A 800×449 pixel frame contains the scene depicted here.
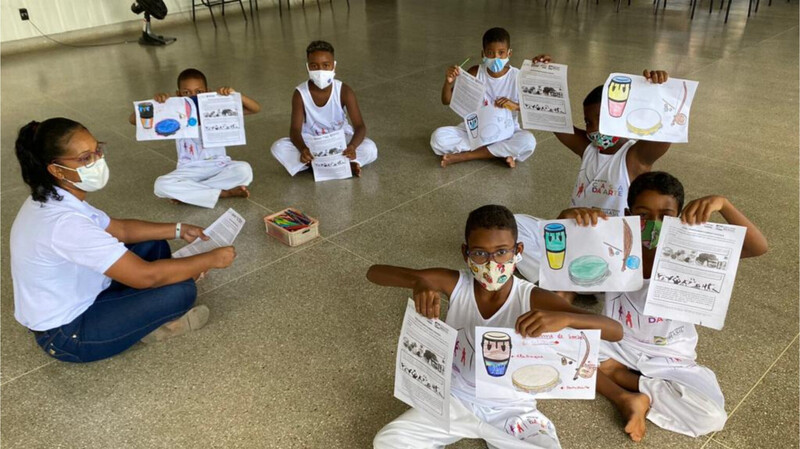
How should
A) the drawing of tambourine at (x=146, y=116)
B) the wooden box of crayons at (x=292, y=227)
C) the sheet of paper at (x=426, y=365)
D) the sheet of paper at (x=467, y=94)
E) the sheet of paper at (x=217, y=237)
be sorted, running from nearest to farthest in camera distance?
the sheet of paper at (x=426, y=365) < the sheet of paper at (x=217, y=237) < the wooden box of crayons at (x=292, y=227) < the drawing of tambourine at (x=146, y=116) < the sheet of paper at (x=467, y=94)

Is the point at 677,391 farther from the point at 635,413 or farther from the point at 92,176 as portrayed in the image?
the point at 92,176

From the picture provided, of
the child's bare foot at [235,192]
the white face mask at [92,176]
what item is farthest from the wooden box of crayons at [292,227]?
the white face mask at [92,176]

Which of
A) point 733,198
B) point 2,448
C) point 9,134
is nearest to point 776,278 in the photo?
point 733,198

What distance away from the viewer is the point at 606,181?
9.16 ft

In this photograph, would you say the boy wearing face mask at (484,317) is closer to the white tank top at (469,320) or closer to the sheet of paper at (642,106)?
the white tank top at (469,320)

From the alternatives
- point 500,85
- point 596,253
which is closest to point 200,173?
point 500,85

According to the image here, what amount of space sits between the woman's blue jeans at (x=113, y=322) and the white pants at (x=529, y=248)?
5.23ft

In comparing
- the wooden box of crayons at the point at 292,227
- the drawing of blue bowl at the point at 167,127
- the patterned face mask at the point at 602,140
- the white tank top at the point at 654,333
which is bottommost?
the wooden box of crayons at the point at 292,227

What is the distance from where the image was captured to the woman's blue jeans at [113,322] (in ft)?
7.79

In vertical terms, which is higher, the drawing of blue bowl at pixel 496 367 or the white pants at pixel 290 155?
the drawing of blue bowl at pixel 496 367

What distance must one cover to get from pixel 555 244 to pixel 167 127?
2.56 m

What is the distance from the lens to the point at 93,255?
86.5 inches

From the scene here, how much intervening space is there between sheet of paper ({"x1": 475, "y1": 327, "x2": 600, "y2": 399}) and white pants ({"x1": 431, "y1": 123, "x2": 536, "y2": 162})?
2.64 m

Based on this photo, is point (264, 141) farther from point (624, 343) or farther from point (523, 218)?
point (624, 343)
